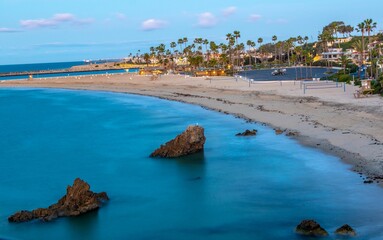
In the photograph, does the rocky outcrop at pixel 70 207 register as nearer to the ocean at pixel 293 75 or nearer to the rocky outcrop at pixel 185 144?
the rocky outcrop at pixel 185 144

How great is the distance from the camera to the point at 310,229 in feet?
52.3

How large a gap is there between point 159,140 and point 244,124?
24.9 ft

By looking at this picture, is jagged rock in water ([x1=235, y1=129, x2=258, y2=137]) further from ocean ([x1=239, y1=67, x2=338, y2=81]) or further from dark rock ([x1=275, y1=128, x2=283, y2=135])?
ocean ([x1=239, y1=67, x2=338, y2=81])

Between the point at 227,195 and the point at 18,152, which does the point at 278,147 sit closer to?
the point at 227,195

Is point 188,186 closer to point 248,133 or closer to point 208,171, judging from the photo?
point 208,171

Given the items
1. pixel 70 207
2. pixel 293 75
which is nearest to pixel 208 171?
pixel 70 207

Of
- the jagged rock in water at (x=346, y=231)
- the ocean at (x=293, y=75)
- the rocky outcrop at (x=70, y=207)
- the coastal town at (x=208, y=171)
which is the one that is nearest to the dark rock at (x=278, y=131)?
the coastal town at (x=208, y=171)

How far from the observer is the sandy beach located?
2592 cm

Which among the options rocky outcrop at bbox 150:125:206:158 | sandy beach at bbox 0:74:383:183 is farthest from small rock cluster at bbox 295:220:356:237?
rocky outcrop at bbox 150:125:206:158

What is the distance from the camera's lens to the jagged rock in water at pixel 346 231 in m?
15.6

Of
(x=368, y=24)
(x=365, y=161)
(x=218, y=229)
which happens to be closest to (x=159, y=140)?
(x=365, y=161)

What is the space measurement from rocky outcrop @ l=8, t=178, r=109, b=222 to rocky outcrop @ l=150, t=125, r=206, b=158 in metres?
9.46

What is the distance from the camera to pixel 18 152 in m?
37.6

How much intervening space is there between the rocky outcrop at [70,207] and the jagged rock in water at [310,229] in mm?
8143
